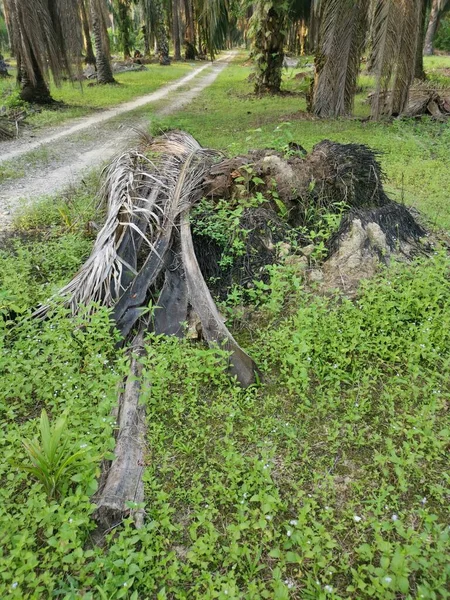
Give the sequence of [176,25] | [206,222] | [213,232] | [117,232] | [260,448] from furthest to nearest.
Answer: [176,25], [206,222], [213,232], [117,232], [260,448]

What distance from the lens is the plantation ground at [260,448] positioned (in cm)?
215

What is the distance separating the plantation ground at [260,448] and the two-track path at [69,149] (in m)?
3.20

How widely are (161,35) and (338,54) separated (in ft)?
80.6

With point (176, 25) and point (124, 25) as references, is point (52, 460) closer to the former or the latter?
point (124, 25)

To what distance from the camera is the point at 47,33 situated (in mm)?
12484

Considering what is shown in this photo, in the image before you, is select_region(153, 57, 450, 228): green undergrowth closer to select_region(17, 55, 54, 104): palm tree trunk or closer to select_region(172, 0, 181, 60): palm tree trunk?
select_region(17, 55, 54, 104): palm tree trunk

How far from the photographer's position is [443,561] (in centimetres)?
212

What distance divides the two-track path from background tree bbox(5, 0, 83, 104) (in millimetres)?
1728

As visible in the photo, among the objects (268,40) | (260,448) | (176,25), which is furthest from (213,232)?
(176,25)

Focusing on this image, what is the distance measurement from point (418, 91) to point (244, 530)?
13.3 meters

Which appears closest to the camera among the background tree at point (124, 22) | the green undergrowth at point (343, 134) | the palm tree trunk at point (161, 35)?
the green undergrowth at point (343, 134)

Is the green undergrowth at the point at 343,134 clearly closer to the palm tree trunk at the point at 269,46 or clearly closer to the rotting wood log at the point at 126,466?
the palm tree trunk at the point at 269,46

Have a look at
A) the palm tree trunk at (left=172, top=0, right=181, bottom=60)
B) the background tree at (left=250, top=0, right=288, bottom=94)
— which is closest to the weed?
the background tree at (left=250, top=0, right=288, bottom=94)

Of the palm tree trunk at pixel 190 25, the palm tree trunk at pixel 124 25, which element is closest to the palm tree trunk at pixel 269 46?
the palm tree trunk at pixel 124 25
